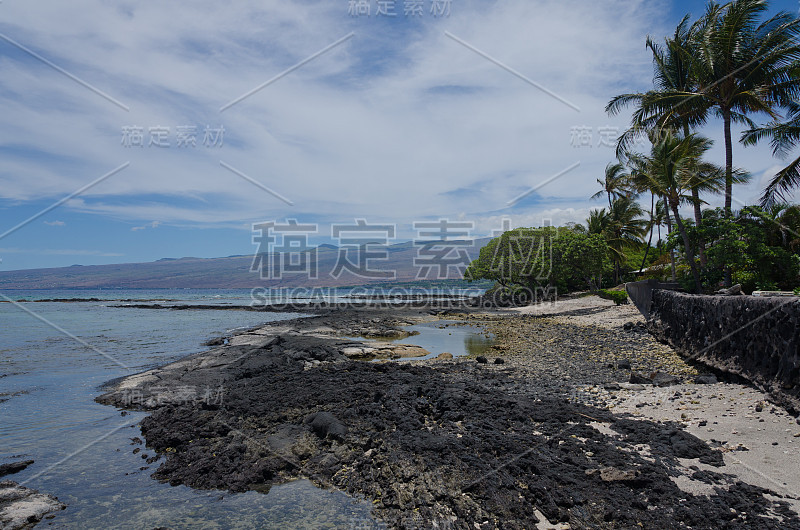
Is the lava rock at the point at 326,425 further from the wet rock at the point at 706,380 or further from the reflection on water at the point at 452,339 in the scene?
the reflection on water at the point at 452,339

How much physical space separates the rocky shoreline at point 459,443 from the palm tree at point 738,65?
12679 mm

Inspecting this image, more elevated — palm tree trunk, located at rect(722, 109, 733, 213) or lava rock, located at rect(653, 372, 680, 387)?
palm tree trunk, located at rect(722, 109, 733, 213)

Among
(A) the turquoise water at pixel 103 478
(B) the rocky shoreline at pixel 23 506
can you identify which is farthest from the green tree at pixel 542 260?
(B) the rocky shoreline at pixel 23 506

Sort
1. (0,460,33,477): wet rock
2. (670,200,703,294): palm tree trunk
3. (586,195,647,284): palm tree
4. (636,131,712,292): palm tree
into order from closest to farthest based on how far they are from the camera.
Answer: (0,460,33,477): wet rock
(670,200,703,294): palm tree trunk
(636,131,712,292): palm tree
(586,195,647,284): palm tree

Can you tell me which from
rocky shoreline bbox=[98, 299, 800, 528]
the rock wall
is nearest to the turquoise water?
rocky shoreline bbox=[98, 299, 800, 528]

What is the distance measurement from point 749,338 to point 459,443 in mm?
6051

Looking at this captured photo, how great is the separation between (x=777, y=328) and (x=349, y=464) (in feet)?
23.1

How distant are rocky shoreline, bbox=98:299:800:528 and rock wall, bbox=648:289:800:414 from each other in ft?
2.45

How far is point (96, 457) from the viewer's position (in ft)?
22.1

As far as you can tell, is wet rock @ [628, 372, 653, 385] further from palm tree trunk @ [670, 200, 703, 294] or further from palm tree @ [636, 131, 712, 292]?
palm tree @ [636, 131, 712, 292]

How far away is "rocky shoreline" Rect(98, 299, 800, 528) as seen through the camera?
4.57m

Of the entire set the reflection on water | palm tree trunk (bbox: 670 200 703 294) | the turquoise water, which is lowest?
the reflection on water

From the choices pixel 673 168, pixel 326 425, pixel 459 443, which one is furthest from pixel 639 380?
pixel 673 168

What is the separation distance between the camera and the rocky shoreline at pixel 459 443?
180 inches
